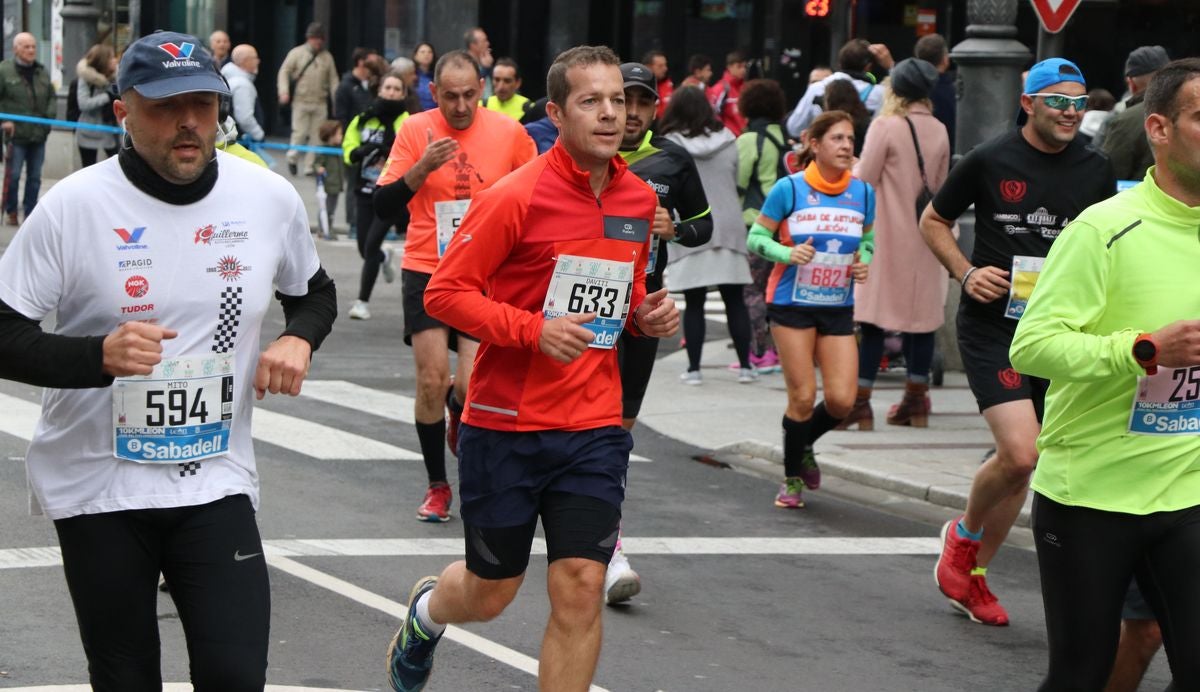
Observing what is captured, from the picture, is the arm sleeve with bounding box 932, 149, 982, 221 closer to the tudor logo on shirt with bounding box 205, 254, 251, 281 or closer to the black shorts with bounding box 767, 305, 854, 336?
the black shorts with bounding box 767, 305, 854, 336

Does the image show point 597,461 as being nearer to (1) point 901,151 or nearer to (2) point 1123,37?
(1) point 901,151

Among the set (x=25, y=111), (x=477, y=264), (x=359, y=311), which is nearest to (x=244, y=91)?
Answer: (x=25, y=111)

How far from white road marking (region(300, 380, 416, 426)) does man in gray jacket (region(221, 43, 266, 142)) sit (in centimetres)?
685

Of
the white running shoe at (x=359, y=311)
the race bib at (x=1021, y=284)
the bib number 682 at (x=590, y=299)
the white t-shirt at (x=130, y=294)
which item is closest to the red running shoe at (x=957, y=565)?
the race bib at (x=1021, y=284)

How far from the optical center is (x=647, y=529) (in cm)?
866

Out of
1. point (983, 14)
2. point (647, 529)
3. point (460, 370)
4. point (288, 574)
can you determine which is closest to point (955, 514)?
point (647, 529)

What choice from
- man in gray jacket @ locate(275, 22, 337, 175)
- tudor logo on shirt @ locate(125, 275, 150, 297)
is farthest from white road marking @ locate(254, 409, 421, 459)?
man in gray jacket @ locate(275, 22, 337, 175)

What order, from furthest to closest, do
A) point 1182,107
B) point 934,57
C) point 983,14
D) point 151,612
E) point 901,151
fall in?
point 934,57, point 983,14, point 901,151, point 1182,107, point 151,612

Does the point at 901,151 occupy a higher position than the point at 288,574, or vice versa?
the point at 901,151

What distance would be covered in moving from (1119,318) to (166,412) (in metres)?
2.18

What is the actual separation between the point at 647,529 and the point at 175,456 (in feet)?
15.1

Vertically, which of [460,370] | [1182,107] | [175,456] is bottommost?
[460,370]

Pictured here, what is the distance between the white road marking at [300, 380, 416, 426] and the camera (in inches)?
456

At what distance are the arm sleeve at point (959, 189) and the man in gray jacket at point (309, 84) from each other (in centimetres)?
2017
